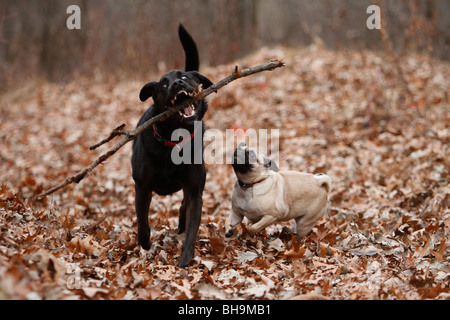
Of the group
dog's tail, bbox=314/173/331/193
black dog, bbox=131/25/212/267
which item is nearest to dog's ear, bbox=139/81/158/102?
black dog, bbox=131/25/212/267

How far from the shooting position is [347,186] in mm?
6699

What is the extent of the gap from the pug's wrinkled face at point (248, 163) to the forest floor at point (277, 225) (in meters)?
0.59

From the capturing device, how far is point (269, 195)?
4.58 meters

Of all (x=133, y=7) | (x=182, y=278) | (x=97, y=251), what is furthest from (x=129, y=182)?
(x=133, y=7)

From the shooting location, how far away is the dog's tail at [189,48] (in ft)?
16.1

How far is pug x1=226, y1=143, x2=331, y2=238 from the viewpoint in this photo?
4.51 metres

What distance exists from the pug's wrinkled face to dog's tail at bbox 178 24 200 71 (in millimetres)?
1101

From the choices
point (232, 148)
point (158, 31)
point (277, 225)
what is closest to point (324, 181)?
point (277, 225)

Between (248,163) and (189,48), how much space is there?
1.42m

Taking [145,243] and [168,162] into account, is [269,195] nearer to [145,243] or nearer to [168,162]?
[168,162]

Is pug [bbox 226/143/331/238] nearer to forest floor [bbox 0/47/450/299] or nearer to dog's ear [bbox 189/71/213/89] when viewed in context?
forest floor [bbox 0/47/450/299]

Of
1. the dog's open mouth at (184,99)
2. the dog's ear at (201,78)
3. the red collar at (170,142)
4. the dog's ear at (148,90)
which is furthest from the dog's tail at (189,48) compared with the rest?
the red collar at (170,142)

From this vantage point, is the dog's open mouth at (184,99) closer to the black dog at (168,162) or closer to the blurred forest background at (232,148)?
the black dog at (168,162)
